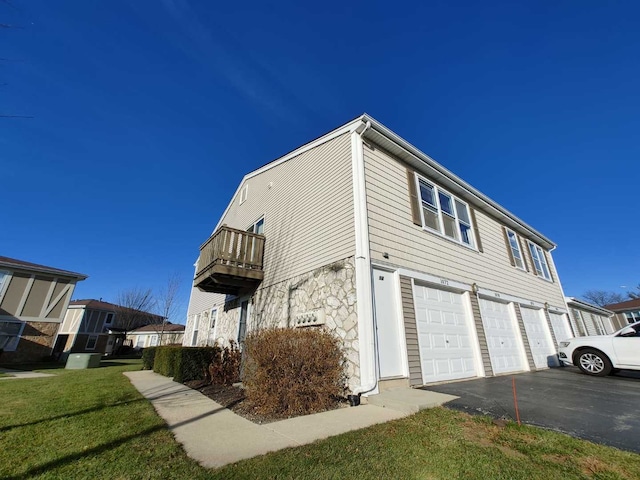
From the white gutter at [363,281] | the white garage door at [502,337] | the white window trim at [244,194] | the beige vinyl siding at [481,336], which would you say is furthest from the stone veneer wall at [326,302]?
the white window trim at [244,194]

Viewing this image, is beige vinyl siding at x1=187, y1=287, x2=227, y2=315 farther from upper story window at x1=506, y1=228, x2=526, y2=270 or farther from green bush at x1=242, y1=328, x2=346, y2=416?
upper story window at x1=506, y1=228, x2=526, y2=270

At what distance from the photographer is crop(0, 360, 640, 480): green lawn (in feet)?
7.96

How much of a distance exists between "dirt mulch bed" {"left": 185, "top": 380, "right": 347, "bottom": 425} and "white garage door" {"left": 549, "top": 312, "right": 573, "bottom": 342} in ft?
42.0

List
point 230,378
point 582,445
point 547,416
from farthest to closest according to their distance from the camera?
point 230,378 → point 547,416 → point 582,445

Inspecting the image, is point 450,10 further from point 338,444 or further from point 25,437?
point 25,437

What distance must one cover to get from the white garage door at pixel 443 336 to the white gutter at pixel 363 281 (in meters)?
1.73

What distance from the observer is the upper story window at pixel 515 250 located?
39.4 feet

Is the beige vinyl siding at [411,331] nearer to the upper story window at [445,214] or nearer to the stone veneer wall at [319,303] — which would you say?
the stone veneer wall at [319,303]

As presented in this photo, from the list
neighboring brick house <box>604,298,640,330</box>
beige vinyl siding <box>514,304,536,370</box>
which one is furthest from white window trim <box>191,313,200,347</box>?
neighboring brick house <box>604,298,640,330</box>

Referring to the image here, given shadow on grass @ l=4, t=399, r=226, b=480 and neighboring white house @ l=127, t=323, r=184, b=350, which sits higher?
neighboring white house @ l=127, t=323, r=184, b=350

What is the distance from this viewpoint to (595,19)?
933 centimetres

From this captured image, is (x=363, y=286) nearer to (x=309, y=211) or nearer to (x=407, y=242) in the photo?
(x=407, y=242)

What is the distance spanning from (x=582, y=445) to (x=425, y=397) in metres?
2.23

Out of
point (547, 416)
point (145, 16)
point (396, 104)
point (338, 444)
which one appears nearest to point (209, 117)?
point (145, 16)
